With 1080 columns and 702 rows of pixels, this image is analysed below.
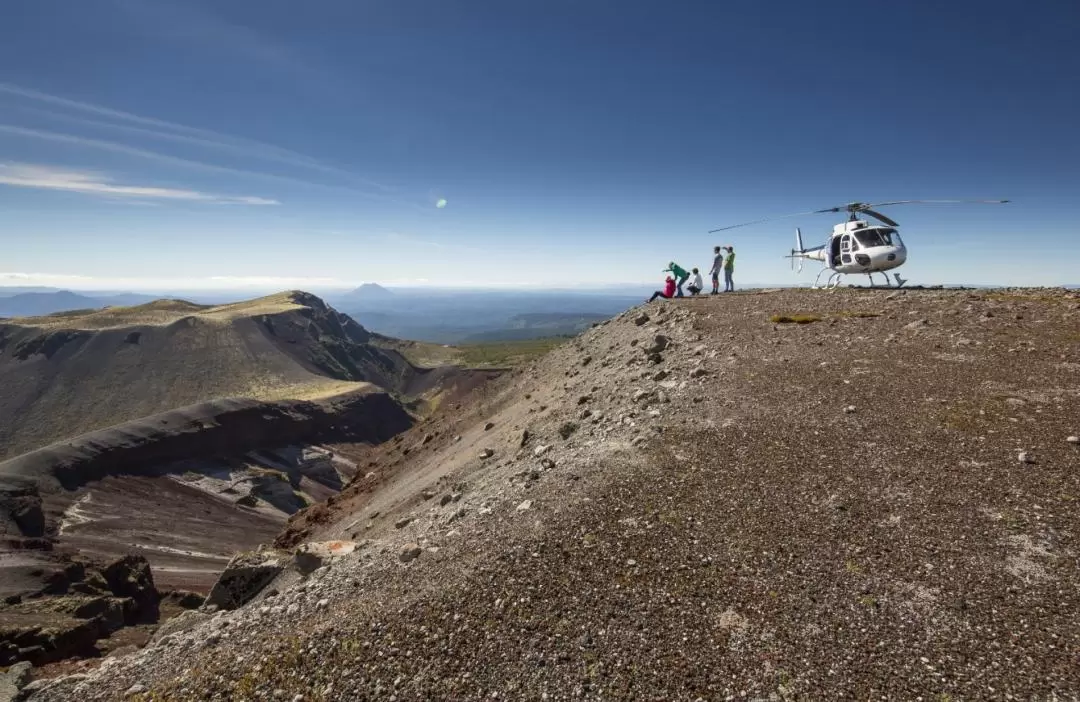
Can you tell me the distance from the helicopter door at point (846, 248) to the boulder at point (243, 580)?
3069cm

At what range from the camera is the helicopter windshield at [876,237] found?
25641 millimetres

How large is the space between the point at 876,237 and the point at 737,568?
25530mm

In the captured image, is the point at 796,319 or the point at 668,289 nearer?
the point at 796,319

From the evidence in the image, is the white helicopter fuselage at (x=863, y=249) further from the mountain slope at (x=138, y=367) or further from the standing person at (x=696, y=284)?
the mountain slope at (x=138, y=367)

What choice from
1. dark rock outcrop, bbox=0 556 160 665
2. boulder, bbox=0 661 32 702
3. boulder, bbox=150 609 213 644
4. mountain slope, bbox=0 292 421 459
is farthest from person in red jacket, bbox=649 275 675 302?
mountain slope, bbox=0 292 421 459

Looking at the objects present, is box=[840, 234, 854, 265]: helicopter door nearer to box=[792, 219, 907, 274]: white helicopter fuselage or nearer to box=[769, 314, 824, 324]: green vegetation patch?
box=[792, 219, 907, 274]: white helicopter fuselage

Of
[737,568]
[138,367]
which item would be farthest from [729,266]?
[138,367]

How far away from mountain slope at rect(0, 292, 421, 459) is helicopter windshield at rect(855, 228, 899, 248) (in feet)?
336

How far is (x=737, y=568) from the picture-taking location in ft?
25.0

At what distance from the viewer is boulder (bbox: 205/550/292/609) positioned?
13.8m

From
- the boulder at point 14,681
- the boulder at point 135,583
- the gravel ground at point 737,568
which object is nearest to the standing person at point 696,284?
the gravel ground at point 737,568

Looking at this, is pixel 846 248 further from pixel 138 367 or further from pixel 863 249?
pixel 138 367

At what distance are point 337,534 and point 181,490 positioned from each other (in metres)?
53.0

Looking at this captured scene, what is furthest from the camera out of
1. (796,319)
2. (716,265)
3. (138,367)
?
(138,367)
